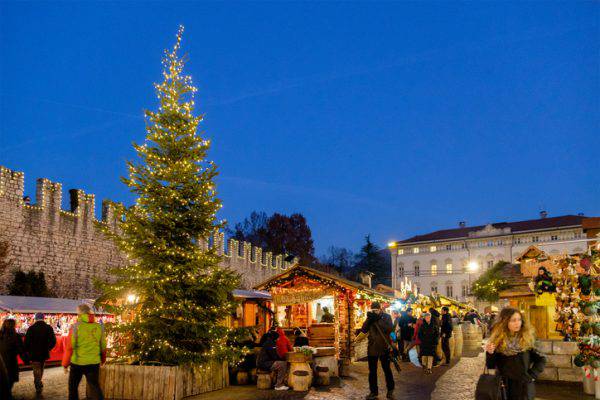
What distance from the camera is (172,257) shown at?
11852mm

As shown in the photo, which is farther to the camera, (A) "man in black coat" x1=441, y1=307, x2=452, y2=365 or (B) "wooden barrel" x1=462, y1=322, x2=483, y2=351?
(B) "wooden barrel" x1=462, y1=322, x2=483, y2=351

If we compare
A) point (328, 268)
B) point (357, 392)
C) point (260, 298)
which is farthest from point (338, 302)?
point (328, 268)

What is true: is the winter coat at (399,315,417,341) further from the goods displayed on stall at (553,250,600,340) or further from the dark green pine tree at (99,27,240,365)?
the dark green pine tree at (99,27,240,365)

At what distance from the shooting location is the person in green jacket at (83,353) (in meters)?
7.67

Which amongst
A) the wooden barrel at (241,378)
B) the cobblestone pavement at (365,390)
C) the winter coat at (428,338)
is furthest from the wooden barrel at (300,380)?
the winter coat at (428,338)

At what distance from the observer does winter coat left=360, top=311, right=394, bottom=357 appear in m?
10.1

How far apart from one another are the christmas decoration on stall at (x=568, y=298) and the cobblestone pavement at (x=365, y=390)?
1135 millimetres

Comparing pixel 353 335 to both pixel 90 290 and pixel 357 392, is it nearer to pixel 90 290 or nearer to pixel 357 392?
pixel 357 392

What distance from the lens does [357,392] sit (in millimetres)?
11258

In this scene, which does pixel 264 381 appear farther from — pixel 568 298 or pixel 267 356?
pixel 568 298

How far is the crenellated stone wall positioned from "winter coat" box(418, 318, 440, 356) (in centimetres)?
757

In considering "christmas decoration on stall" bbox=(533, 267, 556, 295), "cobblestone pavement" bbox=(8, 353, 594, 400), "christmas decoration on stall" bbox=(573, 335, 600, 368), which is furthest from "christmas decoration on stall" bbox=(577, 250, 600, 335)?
"christmas decoration on stall" bbox=(533, 267, 556, 295)

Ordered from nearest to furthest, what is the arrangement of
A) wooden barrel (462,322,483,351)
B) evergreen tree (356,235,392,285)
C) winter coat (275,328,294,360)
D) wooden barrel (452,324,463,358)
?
winter coat (275,328,294,360)
wooden barrel (452,324,463,358)
wooden barrel (462,322,483,351)
evergreen tree (356,235,392,285)

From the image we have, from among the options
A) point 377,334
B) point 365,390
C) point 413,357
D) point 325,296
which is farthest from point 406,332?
point 377,334
